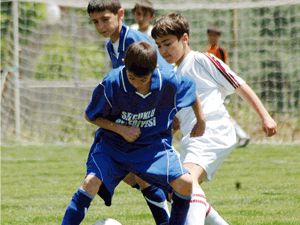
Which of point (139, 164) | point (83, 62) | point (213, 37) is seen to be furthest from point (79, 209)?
point (83, 62)

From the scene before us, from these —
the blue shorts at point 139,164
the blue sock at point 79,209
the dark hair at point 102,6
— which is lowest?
the blue sock at point 79,209

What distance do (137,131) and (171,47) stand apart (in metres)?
0.77

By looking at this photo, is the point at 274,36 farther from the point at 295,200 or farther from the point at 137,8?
the point at 295,200

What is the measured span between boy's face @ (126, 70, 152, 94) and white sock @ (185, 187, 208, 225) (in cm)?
76

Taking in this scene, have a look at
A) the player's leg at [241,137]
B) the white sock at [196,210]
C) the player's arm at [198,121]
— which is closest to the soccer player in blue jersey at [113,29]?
the player's arm at [198,121]

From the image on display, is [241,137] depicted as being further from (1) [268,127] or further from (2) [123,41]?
(1) [268,127]

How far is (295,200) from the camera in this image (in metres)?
8.26

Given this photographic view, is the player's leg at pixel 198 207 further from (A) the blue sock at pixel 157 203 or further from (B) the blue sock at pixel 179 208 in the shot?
(A) the blue sock at pixel 157 203

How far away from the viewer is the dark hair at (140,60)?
536 centimetres

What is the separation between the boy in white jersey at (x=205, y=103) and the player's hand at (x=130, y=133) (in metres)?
0.55

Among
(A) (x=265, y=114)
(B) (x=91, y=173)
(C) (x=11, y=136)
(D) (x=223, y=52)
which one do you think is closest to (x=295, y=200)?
(A) (x=265, y=114)

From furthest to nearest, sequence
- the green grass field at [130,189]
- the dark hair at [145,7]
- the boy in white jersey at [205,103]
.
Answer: the dark hair at [145,7], the green grass field at [130,189], the boy in white jersey at [205,103]

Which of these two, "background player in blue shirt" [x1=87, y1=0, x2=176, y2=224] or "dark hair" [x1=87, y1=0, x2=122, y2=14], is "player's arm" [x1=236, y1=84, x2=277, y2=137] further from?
"dark hair" [x1=87, y1=0, x2=122, y2=14]

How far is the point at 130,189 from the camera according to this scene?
9.70 metres
